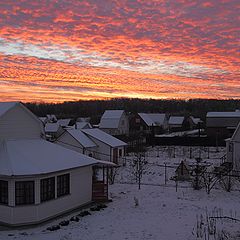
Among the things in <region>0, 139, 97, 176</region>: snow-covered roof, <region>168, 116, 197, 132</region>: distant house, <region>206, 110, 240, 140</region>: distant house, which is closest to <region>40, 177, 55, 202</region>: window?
<region>0, 139, 97, 176</region>: snow-covered roof

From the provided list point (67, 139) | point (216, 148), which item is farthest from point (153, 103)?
point (67, 139)

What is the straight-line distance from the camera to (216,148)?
45969mm

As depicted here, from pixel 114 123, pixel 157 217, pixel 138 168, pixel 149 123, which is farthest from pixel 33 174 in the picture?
pixel 149 123

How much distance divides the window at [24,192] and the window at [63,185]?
159 centimetres

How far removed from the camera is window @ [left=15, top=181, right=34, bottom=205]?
14727 millimetres

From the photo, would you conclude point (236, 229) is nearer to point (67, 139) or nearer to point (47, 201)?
point (47, 201)

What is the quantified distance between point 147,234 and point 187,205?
196 inches

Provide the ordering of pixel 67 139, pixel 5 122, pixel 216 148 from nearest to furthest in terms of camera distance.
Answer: pixel 5 122, pixel 67 139, pixel 216 148

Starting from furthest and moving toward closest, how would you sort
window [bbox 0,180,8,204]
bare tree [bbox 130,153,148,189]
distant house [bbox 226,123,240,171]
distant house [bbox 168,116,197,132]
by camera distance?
distant house [bbox 168,116,197,132], distant house [bbox 226,123,240,171], bare tree [bbox 130,153,148,189], window [bbox 0,180,8,204]

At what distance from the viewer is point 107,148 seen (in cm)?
3253

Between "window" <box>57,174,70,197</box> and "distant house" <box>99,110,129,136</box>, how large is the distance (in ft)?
146

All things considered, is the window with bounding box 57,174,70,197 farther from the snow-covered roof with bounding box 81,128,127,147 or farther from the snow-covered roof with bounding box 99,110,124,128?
the snow-covered roof with bounding box 99,110,124,128

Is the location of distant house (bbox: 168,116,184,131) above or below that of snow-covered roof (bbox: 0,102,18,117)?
below

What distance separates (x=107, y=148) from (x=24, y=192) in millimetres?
17949
